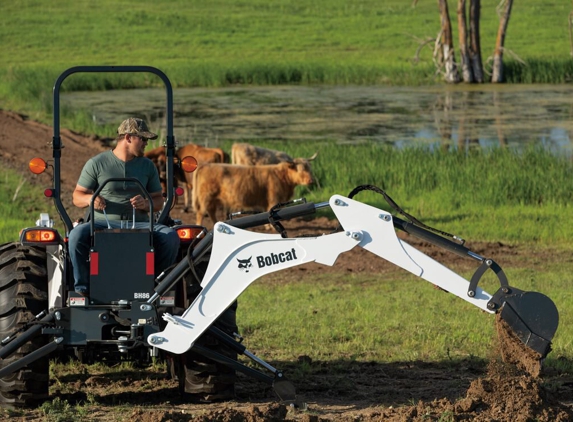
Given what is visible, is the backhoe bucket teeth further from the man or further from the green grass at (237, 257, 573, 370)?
the green grass at (237, 257, 573, 370)

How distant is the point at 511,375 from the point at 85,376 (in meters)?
3.47

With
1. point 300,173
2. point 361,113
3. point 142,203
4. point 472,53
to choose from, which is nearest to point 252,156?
point 300,173

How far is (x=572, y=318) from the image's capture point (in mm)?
10875

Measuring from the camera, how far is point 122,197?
7.73 meters

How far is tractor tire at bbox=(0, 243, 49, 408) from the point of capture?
755 cm

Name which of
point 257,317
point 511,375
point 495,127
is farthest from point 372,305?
point 495,127

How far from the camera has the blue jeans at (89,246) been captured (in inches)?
289

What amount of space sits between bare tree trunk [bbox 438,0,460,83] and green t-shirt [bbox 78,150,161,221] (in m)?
32.1

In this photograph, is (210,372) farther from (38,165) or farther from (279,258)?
(38,165)

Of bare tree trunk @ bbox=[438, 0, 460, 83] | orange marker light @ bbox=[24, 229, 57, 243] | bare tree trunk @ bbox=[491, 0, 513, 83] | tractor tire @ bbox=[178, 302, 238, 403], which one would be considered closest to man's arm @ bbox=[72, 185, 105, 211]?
orange marker light @ bbox=[24, 229, 57, 243]

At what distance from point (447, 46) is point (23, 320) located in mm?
33712

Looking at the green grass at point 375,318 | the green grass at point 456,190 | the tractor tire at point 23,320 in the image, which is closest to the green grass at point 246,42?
the green grass at point 456,190

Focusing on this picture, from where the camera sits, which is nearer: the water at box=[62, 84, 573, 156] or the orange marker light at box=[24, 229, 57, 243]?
the orange marker light at box=[24, 229, 57, 243]

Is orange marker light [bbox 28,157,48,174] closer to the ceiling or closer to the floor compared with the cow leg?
closer to the ceiling
